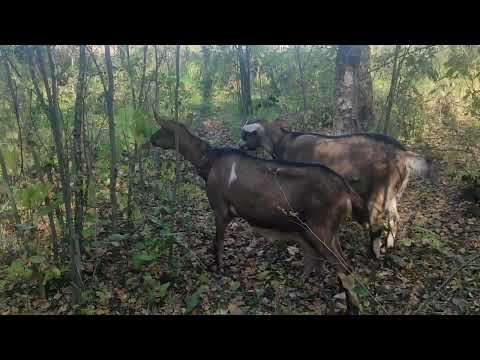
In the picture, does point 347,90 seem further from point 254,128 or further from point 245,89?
point 245,89

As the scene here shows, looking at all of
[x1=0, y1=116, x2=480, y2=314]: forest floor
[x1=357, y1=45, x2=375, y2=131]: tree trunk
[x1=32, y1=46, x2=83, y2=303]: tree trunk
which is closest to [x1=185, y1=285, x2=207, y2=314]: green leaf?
[x1=0, y1=116, x2=480, y2=314]: forest floor

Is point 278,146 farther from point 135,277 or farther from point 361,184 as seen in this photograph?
point 135,277

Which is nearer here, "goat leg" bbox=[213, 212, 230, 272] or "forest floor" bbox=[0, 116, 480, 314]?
"forest floor" bbox=[0, 116, 480, 314]

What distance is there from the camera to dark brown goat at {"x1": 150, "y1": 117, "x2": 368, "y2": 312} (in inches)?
183

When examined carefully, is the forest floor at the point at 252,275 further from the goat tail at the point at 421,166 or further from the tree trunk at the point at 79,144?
the goat tail at the point at 421,166

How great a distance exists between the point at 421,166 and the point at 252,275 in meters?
2.86

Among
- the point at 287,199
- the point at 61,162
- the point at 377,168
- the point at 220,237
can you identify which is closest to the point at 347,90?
the point at 377,168

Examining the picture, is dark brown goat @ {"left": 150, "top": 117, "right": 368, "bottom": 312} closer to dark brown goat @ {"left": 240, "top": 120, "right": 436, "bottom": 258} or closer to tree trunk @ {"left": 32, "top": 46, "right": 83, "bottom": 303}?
dark brown goat @ {"left": 240, "top": 120, "right": 436, "bottom": 258}

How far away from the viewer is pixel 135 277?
5234 mm

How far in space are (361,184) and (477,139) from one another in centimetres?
457

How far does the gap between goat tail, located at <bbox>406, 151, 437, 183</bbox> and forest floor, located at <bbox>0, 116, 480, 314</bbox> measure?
748 mm

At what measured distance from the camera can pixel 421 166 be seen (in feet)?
18.6

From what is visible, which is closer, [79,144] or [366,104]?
[79,144]
